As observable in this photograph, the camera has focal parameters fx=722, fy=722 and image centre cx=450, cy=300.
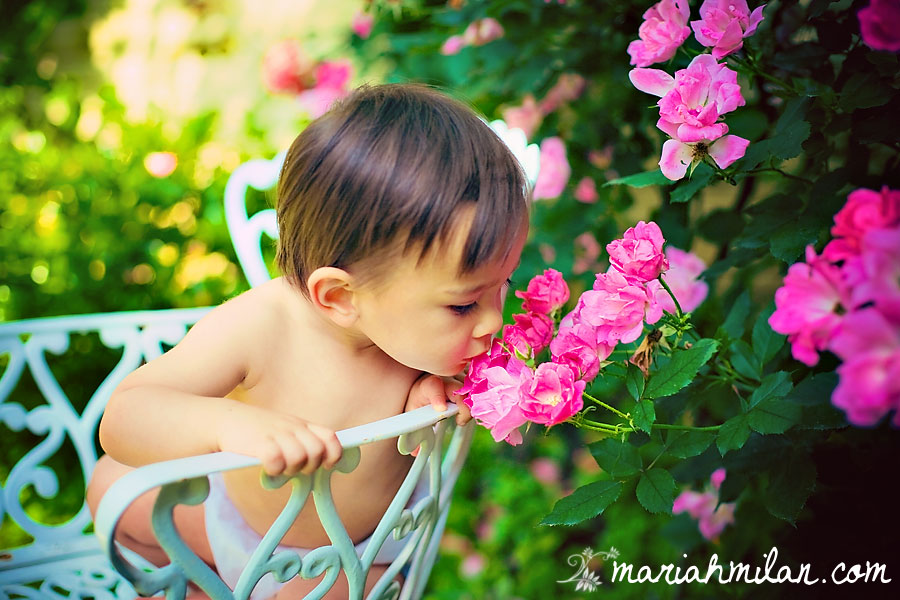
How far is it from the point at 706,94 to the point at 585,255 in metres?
0.91

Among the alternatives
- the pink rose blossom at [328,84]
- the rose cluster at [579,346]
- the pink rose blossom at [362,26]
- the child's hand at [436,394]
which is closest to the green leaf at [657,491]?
the rose cluster at [579,346]

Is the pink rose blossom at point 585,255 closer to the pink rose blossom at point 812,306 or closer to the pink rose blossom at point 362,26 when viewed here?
the pink rose blossom at point 362,26

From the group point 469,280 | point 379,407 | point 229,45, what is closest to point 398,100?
point 469,280

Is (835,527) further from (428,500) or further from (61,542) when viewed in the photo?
(61,542)

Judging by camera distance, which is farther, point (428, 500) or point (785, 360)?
point (785, 360)

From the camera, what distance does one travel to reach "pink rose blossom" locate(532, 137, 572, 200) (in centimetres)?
170

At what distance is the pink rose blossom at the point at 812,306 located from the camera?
0.58m

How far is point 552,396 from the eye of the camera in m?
0.80

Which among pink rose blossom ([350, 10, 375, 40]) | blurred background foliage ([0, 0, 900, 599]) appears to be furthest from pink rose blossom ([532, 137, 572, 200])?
pink rose blossom ([350, 10, 375, 40])

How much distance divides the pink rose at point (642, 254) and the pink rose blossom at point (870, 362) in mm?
305

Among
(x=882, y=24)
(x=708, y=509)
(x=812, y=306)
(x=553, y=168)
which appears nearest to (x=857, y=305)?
(x=812, y=306)

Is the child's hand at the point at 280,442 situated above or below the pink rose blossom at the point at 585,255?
above

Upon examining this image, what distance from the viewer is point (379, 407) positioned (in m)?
1.07

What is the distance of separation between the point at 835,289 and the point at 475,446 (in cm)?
172
